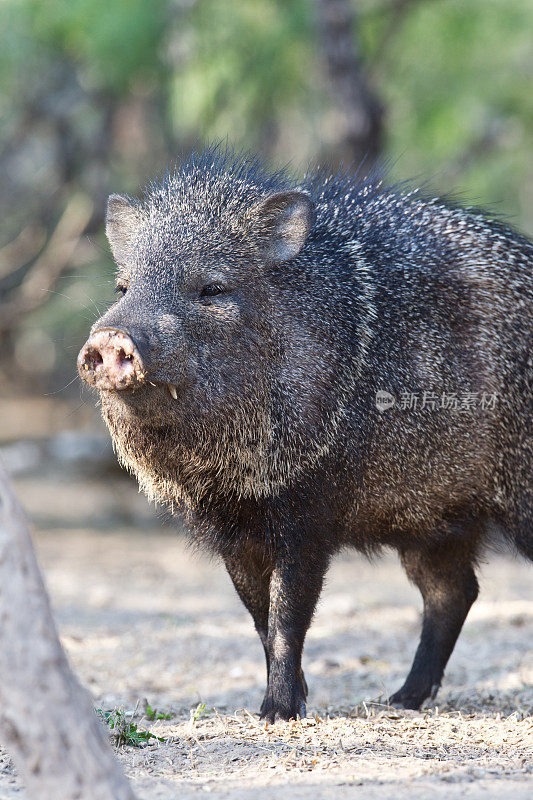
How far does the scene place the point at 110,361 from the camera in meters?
3.15

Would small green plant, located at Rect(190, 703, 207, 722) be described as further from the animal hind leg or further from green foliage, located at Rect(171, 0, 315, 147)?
green foliage, located at Rect(171, 0, 315, 147)

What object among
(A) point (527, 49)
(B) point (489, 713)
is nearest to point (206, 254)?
(B) point (489, 713)

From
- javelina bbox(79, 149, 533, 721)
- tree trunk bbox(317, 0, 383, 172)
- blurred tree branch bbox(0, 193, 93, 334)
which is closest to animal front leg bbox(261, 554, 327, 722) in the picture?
javelina bbox(79, 149, 533, 721)

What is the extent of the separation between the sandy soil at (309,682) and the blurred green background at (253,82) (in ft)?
10.2

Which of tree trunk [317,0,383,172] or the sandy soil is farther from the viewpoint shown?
tree trunk [317,0,383,172]

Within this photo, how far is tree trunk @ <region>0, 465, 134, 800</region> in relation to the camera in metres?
2.17

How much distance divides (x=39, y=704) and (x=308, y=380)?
5.86 feet

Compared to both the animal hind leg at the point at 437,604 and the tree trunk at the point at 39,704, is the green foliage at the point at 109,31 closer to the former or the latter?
the animal hind leg at the point at 437,604

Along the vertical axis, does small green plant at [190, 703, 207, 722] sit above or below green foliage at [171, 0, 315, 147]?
below

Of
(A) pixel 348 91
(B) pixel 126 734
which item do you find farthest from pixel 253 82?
(B) pixel 126 734

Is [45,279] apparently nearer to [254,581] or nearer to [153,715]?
[254,581]

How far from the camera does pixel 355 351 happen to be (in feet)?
12.5

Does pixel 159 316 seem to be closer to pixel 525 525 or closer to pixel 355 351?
pixel 355 351

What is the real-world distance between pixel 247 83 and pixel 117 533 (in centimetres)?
518
